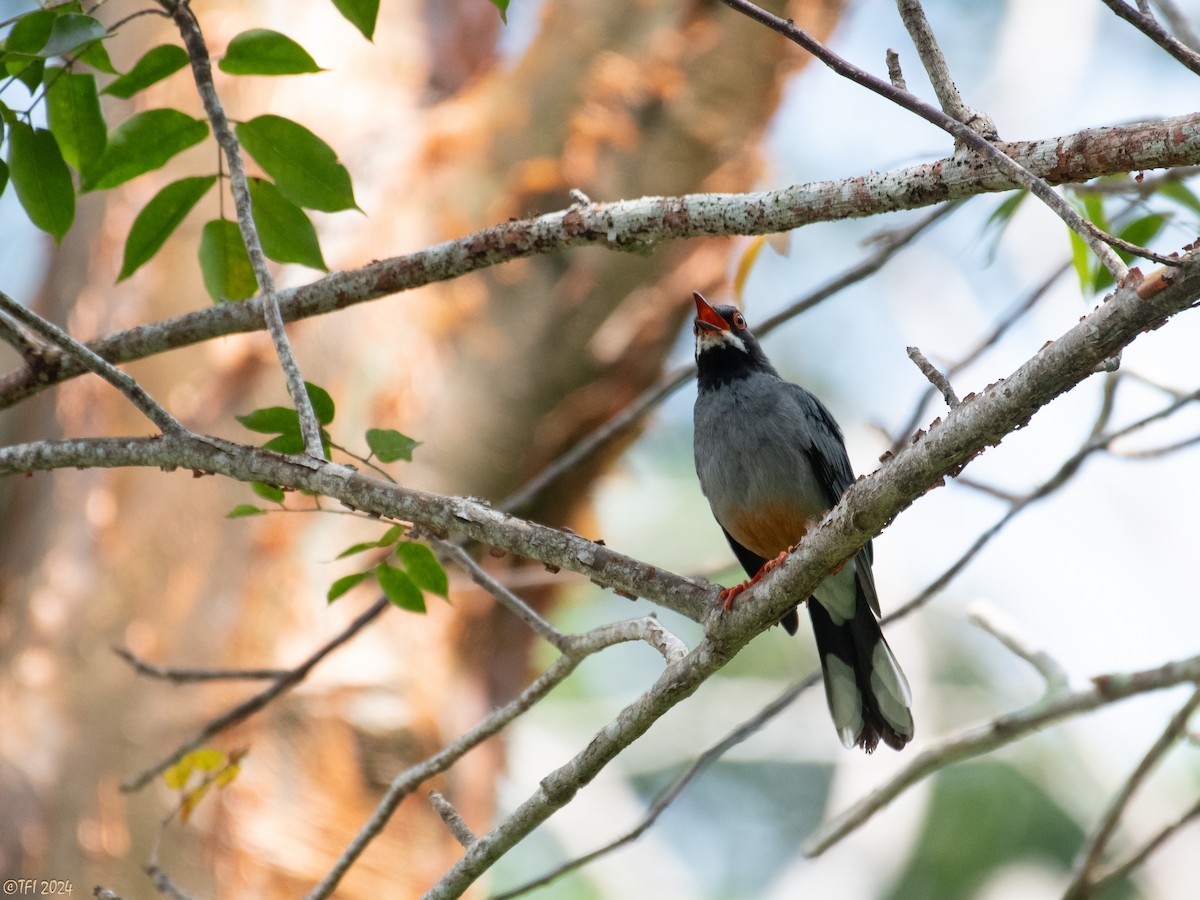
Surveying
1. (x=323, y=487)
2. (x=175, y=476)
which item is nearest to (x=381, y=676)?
(x=175, y=476)

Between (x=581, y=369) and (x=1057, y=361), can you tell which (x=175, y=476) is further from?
(x=1057, y=361)

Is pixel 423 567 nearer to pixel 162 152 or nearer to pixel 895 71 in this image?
pixel 162 152

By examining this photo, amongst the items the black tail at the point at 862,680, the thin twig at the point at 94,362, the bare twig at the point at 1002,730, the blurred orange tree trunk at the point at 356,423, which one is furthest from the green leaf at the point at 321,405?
the blurred orange tree trunk at the point at 356,423

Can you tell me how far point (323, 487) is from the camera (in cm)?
289

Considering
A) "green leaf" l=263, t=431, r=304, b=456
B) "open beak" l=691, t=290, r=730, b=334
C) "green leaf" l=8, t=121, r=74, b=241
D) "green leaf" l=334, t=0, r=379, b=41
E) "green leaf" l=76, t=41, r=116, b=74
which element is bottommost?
"green leaf" l=263, t=431, r=304, b=456

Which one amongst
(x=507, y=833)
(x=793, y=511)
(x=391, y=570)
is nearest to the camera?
(x=507, y=833)

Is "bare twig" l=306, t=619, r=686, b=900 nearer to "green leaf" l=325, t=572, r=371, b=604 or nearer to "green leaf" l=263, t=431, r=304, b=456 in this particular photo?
"green leaf" l=325, t=572, r=371, b=604

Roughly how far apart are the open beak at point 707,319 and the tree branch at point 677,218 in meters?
2.66

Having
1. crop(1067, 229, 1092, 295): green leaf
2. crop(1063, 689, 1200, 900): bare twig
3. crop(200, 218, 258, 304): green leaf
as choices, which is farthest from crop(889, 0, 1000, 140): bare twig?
crop(1063, 689, 1200, 900): bare twig

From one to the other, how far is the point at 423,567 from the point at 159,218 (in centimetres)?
145

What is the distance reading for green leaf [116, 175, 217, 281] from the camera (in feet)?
11.5

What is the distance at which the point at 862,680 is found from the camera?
17.0 ft

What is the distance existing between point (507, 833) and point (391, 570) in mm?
1015

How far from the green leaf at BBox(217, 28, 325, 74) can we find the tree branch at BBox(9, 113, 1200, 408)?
644 millimetres
